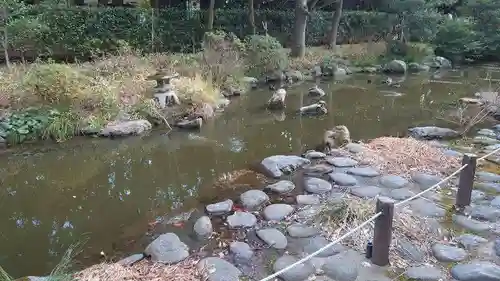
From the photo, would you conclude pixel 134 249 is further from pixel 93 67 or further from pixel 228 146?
pixel 93 67

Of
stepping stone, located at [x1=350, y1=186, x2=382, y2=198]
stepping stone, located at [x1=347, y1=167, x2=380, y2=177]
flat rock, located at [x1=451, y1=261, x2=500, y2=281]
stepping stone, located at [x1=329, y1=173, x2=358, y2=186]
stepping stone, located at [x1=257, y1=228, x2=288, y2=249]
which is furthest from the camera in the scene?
stepping stone, located at [x1=347, y1=167, x2=380, y2=177]

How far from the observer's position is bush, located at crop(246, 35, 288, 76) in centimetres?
1105

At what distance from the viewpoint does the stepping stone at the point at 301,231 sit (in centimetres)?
329

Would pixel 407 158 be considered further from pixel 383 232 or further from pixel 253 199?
pixel 383 232

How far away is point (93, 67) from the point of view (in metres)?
8.94

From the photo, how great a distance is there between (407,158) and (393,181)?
70 cm

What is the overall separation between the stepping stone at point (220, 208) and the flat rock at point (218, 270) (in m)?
0.86

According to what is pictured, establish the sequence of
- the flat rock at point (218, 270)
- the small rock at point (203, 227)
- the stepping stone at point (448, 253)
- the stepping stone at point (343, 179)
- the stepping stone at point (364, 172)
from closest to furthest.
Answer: the flat rock at point (218, 270) < the stepping stone at point (448, 253) < the small rock at point (203, 227) < the stepping stone at point (343, 179) < the stepping stone at point (364, 172)

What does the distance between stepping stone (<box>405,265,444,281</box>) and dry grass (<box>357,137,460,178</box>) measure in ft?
5.79

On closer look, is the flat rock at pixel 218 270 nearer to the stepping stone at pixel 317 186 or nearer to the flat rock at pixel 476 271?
the flat rock at pixel 476 271

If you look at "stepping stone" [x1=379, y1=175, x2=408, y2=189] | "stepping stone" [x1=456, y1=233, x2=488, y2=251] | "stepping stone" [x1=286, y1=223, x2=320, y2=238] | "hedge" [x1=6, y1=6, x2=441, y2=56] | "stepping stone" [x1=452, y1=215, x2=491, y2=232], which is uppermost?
"hedge" [x1=6, y1=6, x2=441, y2=56]

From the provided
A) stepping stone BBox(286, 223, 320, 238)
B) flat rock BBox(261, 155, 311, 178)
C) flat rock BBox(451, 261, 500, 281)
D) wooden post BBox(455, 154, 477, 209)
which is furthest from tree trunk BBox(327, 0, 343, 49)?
flat rock BBox(451, 261, 500, 281)

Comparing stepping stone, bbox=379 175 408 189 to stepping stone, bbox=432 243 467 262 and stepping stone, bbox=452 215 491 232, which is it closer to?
stepping stone, bbox=452 215 491 232

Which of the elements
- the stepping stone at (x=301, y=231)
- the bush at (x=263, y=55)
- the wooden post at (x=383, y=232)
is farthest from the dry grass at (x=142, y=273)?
the bush at (x=263, y=55)
